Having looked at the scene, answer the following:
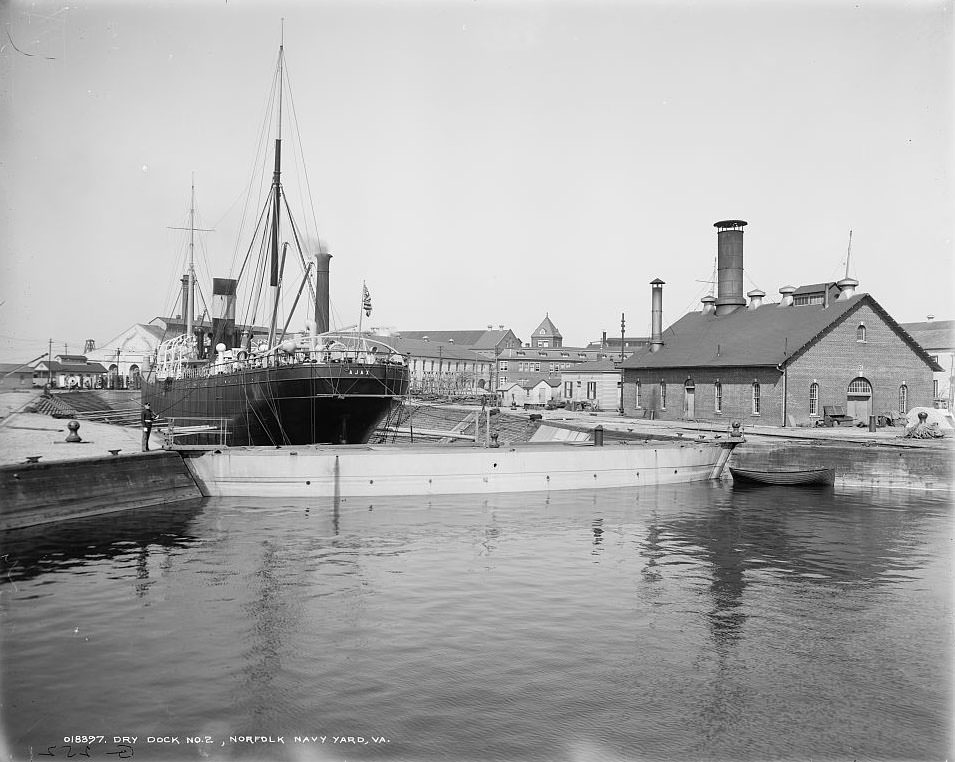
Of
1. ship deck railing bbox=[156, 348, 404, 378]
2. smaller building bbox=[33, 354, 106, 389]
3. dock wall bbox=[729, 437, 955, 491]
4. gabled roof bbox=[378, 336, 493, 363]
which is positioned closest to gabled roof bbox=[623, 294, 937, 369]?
dock wall bbox=[729, 437, 955, 491]

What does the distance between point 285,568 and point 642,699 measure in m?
10.2

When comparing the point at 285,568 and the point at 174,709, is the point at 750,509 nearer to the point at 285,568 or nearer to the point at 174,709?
the point at 285,568

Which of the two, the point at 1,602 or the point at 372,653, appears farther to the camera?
the point at 1,602

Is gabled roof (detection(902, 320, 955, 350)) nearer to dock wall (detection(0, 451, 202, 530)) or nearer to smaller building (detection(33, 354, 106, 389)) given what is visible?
dock wall (detection(0, 451, 202, 530))

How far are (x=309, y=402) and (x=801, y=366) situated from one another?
3214 centimetres

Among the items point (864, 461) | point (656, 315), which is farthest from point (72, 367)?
point (864, 461)

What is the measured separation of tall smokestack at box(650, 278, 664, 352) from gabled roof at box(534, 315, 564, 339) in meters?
107

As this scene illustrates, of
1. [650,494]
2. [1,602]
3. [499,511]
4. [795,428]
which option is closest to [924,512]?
[650,494]

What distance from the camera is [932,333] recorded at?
91125 millimetres

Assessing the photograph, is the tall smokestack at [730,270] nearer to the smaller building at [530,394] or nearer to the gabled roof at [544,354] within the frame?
the smaller building at [530,394]

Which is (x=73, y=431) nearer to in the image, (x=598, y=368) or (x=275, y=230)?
(x=275, y=230)

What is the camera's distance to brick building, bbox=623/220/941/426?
50625 millimetres

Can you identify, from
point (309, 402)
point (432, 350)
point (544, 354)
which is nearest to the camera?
point (309, 402)

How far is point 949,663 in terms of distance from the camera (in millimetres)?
→ 13445
